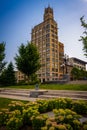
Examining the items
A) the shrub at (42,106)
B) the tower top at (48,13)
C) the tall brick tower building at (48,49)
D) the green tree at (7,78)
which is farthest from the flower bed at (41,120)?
the tower top at (48,13)

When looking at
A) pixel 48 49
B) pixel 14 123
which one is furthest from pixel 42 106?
pixel 48 49

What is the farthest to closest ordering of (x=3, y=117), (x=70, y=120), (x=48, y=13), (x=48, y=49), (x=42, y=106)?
(x=48, y=13)
(x=48, y=49)
(x=42, y=106)
(x=3, y=117)
(x=70, y=120)

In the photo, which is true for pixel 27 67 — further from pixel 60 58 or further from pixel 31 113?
pixel 60 58

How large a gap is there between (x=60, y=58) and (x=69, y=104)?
9451 centimetres

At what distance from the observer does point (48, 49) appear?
91312mm

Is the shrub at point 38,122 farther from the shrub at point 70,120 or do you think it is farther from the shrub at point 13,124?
the shrub at point 13,124

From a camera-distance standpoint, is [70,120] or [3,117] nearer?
[70,120]

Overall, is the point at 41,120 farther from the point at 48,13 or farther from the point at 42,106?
the point at 48,13

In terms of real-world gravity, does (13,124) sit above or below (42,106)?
below

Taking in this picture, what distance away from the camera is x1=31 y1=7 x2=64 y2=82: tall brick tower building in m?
89.5

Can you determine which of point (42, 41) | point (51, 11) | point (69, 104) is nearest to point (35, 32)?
point (42, 41)

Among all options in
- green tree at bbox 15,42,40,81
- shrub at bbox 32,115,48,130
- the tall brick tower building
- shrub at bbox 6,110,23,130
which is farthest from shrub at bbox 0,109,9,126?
A: the tall brick tower building

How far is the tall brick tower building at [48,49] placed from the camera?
8950 centimetres

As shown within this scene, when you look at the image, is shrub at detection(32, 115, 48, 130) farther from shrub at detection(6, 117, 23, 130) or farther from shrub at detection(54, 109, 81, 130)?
shrub at detection(6, 117, 23, 130)
